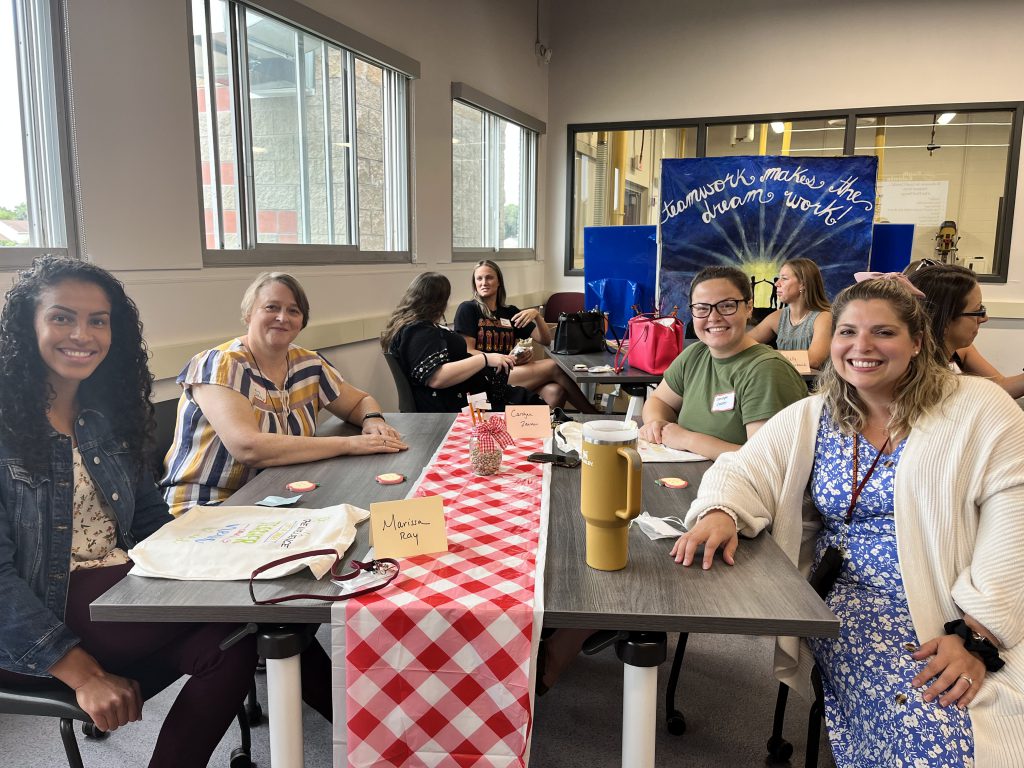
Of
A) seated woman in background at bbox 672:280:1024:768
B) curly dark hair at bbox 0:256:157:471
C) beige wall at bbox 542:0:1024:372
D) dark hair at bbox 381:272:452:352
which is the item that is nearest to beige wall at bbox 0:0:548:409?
dark hair at bbox 381:272:452:352

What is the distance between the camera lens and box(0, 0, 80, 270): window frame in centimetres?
230

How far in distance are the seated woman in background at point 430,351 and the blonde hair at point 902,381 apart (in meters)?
1.86

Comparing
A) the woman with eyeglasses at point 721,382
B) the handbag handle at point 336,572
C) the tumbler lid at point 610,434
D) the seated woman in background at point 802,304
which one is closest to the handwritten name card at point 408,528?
the handbag handle at point 336,572

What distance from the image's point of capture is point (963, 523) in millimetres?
1391

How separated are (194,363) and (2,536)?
0.71 m

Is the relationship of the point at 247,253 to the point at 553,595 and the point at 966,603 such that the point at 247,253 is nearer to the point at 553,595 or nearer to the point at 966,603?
the point at 553,595

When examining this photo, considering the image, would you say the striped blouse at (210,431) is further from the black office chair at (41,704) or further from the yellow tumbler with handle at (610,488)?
the yellow tumbler with handle at (610,488)

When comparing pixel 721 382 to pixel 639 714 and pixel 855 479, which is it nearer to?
pixel 855 479

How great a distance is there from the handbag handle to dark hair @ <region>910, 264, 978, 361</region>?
6.57 feet

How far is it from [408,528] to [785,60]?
20.2 ft

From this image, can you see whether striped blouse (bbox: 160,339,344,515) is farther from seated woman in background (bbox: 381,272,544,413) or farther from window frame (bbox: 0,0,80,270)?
seated woman in background (bbox: 381,272,544,413)

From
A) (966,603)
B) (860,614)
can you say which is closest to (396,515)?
(860,614)

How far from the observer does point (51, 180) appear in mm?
2383

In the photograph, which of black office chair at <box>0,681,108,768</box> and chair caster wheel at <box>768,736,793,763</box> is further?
chair caster wheel at <box>768,736,793,763</box>
